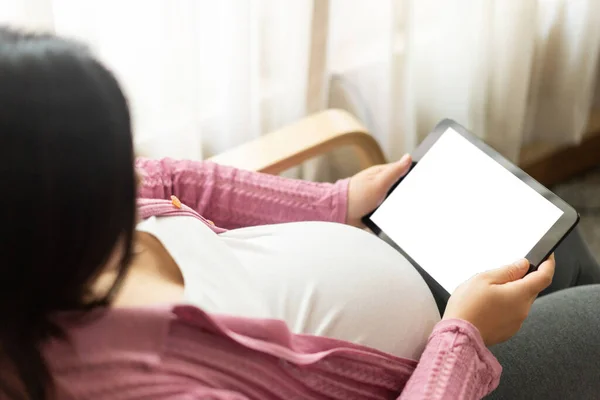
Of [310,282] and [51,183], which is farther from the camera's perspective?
[310,282]

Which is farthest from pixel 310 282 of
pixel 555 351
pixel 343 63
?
pixel 343 63

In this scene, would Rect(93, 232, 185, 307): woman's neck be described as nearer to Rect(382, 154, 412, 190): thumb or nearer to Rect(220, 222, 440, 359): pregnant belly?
Rect(220, 222, 440, 359): pregnant belly

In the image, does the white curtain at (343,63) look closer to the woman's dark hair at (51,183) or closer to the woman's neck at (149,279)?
the woman's neck at (149,279)

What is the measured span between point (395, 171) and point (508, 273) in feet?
0.75

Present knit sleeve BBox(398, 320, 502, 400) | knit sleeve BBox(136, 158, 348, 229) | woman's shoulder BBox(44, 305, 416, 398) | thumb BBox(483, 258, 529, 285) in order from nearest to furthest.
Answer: woman's shoulder BBox(44, 305, 416, 398) < knit sleeve BBox(398, 320, 502, 400) < thumb BBox(483, 258, 529, 285) < knit sleeve BBox(136, 158, 348, 229)

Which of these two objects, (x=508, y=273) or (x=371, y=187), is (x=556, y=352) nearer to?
(x=508, y=273)

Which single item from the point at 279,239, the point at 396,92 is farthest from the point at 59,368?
the point at 396,92

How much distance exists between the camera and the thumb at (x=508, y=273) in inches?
29.5

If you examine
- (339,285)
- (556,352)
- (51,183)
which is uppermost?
(51,183)

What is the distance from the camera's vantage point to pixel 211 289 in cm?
67

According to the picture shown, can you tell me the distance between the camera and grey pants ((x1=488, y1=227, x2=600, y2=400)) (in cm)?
80

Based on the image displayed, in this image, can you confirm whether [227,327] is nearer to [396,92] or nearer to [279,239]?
[279,239]

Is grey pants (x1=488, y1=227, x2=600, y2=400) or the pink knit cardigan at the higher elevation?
the pink knit cardigan

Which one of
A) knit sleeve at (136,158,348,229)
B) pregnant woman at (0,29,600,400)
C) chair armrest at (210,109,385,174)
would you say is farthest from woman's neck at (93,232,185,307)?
chair armrest at (210,109,385,174)
